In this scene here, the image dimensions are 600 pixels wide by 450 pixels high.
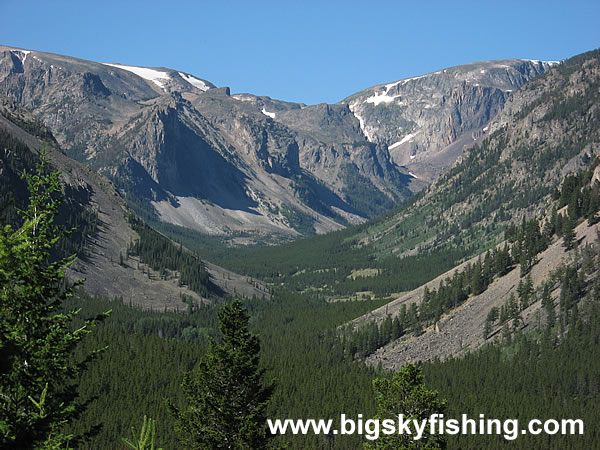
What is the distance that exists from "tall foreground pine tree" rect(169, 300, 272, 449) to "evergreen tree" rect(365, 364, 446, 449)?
296 inches

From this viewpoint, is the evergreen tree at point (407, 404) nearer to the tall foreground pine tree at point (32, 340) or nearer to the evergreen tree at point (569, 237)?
the tall foreground pine tree at point (32, 340)

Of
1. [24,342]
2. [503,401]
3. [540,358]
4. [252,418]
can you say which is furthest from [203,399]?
[540,358]

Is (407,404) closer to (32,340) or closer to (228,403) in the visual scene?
(228,403)

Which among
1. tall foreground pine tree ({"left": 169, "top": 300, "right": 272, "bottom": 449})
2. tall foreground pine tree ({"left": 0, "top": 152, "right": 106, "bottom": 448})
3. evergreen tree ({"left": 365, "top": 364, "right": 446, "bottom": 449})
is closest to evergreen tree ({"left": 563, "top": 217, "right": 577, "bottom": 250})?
evergreen tree ({"left": 365, "top": 364, "right": 446, "bottom": 449})

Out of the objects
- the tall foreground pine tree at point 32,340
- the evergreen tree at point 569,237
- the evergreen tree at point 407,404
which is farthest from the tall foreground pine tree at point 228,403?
the evergreen tree at point 569,237

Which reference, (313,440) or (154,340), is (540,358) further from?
(154,340)

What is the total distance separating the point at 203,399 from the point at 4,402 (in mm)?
16279

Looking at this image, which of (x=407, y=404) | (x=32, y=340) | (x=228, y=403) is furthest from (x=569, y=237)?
(x=32, y=340)

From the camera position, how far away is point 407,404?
42.8m

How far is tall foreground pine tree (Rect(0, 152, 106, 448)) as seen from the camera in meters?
22.0

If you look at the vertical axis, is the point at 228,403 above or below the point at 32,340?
below

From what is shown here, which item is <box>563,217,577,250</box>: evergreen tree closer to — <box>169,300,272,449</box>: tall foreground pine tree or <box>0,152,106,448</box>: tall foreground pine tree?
<box>169,300,272,449</box>: tall foreground pine tree

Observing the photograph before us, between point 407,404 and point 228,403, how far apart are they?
11.2 meters

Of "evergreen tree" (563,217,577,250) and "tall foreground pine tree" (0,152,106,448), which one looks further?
"evergreen tree" (563,217,577,250)
